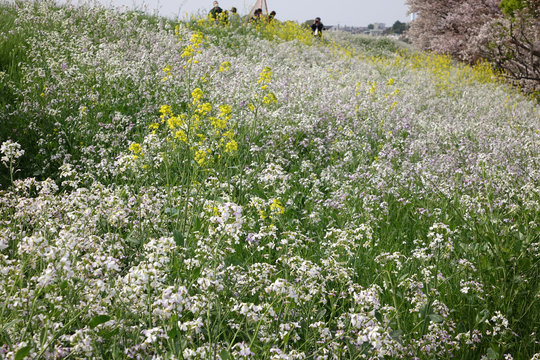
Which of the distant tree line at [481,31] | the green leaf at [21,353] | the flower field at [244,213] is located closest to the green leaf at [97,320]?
the flower field at [244,213]

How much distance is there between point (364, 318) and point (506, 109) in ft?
37.0

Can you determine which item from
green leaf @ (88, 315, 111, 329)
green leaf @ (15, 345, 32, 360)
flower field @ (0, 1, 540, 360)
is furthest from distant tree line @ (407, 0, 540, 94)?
green leaf @ (15, 345, 32, 360)

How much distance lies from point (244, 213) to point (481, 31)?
1692 cm

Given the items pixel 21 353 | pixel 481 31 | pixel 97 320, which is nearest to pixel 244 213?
pixel 97 320

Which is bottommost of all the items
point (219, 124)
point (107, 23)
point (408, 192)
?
point (408, 192)

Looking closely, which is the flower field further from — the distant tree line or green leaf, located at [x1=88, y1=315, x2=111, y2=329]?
the distant tree line

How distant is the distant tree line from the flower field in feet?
Result: 11.3

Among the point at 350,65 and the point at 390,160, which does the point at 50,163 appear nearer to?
the point at 390,160

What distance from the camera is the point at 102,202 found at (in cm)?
352

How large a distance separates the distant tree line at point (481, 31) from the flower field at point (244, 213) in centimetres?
345

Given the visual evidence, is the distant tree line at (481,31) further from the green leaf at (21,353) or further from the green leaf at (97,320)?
the green leaf at (21,353)

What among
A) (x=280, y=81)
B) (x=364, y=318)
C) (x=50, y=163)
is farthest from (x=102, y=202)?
(x=280, y=81)

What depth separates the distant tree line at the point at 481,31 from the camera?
1509cm

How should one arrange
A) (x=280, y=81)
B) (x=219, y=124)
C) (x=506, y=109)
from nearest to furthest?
(x=219, y=124), (x=280, y=81), (x=506, y=109)
